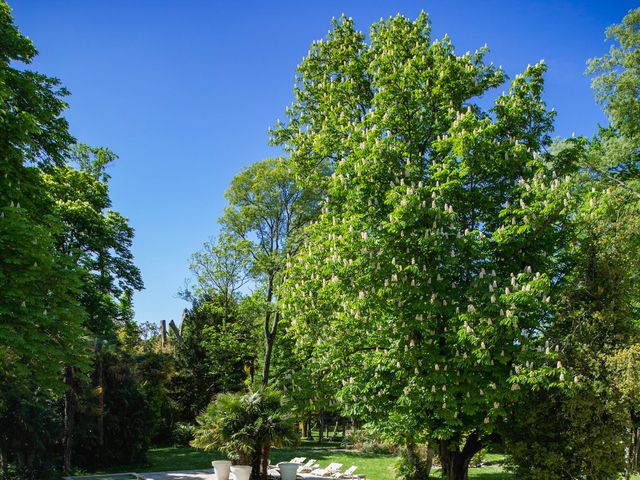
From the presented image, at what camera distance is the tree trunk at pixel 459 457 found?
53.6ft

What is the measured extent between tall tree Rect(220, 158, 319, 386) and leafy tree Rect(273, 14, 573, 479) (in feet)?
43.2

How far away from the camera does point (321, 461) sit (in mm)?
26672

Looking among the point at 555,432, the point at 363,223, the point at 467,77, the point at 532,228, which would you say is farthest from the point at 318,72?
the point at 555,432

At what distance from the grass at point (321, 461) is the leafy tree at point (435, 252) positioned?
271 inches

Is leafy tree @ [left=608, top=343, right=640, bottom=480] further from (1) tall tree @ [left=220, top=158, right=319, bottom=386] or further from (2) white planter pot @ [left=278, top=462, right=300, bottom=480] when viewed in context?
(1) tall tree @ [left=220, top=158, right=319, bottom=386]

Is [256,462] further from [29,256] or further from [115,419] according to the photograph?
[29,256]

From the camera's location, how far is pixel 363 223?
14992mm

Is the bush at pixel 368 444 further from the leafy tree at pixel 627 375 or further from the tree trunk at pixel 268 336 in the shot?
the leafy tree at pixel 627 375

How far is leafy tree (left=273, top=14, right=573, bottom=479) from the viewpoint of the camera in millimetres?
13219

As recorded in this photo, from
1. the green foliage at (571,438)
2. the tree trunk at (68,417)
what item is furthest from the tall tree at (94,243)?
the green foliage at (571,438)

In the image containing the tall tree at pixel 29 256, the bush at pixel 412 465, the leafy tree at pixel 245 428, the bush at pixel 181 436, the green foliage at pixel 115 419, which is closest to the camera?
the tall tree at pixel 29 256

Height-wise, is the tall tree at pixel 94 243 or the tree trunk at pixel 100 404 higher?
the tall tree at pixel 94 243

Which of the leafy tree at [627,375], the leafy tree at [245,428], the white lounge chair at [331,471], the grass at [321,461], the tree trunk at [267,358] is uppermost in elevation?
the tree trunk at [267,358]

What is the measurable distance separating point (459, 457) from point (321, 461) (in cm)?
1177
